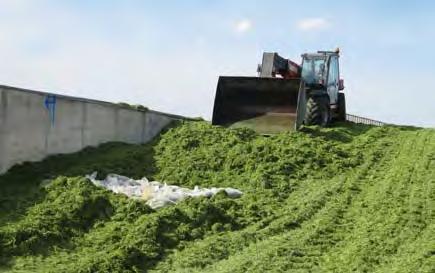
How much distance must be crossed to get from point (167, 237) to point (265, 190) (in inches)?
110

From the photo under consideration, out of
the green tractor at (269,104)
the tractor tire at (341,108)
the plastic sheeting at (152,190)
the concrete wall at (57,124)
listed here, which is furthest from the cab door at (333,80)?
the plastic sheeting at (152,190)

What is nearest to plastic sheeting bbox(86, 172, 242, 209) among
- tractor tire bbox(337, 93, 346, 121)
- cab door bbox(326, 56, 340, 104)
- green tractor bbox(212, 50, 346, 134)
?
green tractor bbox(212, 50, 346, 134)

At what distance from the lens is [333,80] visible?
59.3 feet

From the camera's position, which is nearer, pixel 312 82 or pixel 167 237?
pixel 167 237

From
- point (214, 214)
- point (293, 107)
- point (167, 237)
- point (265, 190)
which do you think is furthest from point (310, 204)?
point (293, 107)

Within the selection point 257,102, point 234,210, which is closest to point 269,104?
point 257,102

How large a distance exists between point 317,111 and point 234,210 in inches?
263

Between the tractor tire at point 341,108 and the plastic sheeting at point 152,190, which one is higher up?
the tractor tire at point 341,108

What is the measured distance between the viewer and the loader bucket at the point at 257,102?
49.5 ft

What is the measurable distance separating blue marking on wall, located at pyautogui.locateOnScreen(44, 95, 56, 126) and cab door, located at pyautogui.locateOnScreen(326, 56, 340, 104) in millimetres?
7852

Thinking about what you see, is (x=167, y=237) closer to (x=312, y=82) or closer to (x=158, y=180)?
(x=158, y=180)

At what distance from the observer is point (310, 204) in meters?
10.2

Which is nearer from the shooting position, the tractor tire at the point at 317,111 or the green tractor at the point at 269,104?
the green tractor at the point at 269,104

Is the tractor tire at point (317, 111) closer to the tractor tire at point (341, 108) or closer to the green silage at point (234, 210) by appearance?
the green silage at point (234, 210)
